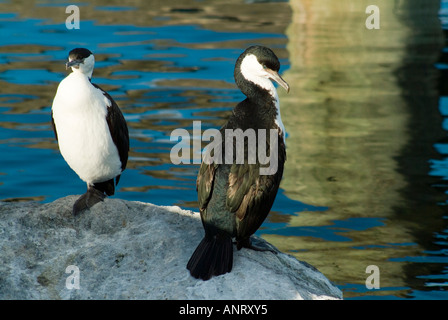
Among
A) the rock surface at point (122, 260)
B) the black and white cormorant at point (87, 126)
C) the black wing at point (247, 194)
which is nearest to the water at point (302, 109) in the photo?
the rock surface at point (122, 260)

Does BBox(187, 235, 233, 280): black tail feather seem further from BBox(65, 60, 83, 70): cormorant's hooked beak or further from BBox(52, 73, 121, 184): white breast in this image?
BBox(65, 60, 83, 70): cormorant's hooked beak

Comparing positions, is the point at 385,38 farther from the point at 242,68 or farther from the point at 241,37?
the point at 242,68

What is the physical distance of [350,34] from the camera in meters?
15.7

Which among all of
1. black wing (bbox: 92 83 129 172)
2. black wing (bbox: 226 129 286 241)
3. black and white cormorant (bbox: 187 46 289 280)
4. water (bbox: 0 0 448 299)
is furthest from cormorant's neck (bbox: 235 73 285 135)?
water (bbox: 0 0 448 299)

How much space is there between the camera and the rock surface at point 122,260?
5.32m

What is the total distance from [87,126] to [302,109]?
22.9 feet

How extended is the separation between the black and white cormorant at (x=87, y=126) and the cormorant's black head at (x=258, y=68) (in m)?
1.04

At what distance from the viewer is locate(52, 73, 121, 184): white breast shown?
5902mm

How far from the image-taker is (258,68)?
5.50m

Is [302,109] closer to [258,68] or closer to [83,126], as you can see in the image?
[83,126]

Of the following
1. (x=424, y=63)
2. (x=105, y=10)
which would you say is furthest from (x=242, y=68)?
(x=105, y=10)

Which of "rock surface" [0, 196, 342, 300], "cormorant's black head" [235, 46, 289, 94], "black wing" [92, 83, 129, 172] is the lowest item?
"rock surface" [0, 196, 342, 300]

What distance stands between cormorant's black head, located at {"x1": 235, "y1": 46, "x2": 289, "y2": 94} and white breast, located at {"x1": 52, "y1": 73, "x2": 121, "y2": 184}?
1043 mm

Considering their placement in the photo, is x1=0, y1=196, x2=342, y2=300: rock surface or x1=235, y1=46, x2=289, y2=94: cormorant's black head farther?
x1=235, y1=46, x2=289, y2=94: cormorant's black head
